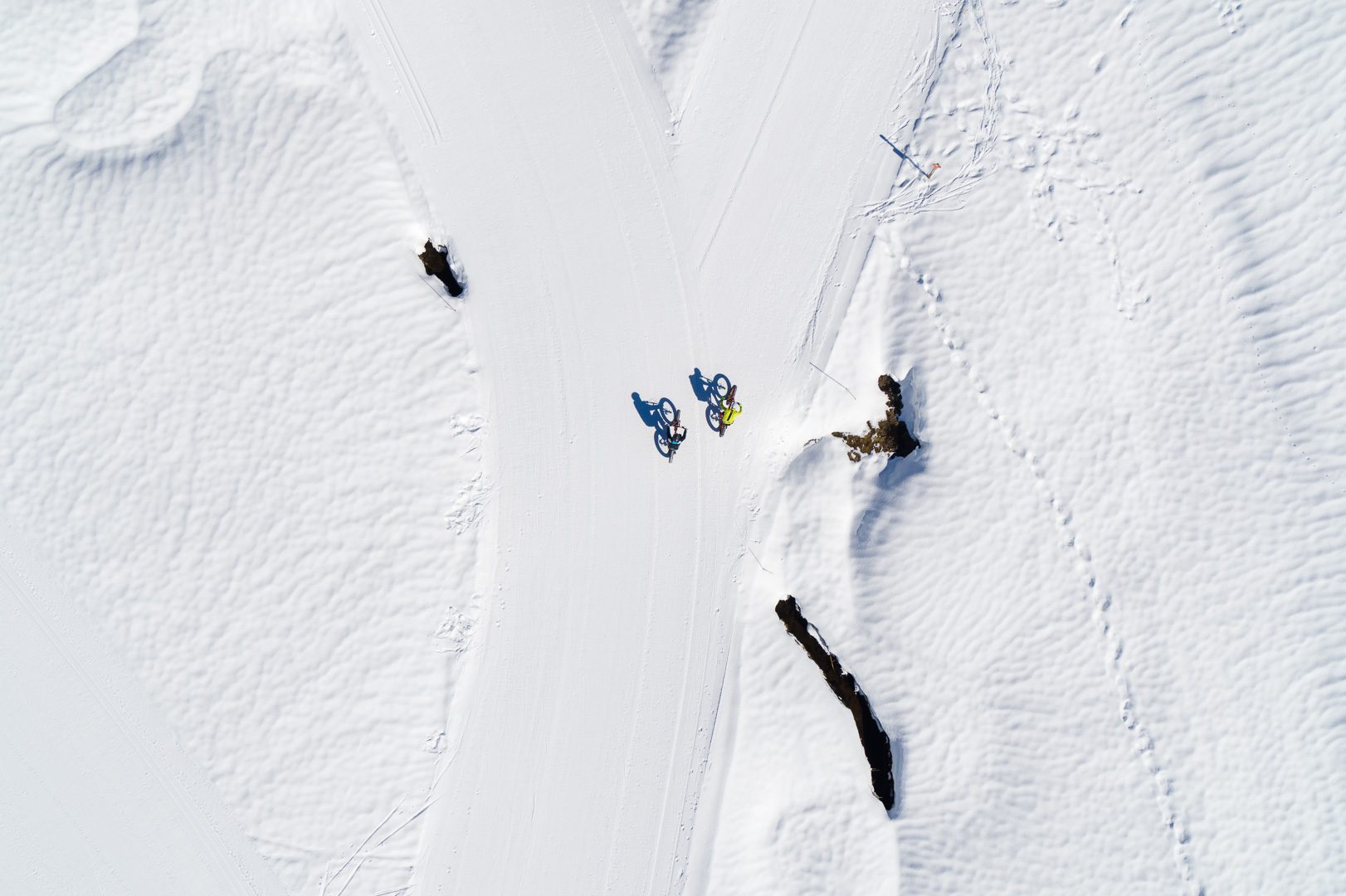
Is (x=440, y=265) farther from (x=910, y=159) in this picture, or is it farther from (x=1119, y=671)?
(x=1119, y=671)

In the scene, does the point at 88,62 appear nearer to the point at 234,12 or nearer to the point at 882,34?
the point at 234,12

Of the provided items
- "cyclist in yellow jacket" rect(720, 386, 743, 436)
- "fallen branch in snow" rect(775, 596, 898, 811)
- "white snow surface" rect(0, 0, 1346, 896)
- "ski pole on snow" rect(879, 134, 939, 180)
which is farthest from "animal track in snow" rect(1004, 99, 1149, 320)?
"fallen branch in snow" rect(775, 596, 898, 811)

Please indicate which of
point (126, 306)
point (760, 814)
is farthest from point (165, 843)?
point (760, 814)

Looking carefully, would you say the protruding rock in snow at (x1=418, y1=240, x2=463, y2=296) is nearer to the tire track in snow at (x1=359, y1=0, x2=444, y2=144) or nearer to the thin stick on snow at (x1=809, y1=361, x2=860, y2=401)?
the tire track in snow at (x1=359, y1=0, x2=444, y2=144)

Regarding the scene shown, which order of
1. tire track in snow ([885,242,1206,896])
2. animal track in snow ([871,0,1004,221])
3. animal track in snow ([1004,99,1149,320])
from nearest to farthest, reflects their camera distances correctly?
tire track in snow ([885,242,1206,896]) → animal track in snow ([1004,99,1149,320]) → animal track in snow ([871,0,1004,221])

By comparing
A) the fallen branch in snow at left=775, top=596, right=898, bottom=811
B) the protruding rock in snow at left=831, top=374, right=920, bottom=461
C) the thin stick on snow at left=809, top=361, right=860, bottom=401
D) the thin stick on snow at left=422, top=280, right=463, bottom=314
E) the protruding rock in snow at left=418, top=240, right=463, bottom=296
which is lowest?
the fallen branch in snow at left=775, top=596, right=898, bottom=811

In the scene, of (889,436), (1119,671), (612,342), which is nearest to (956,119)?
(889,436)

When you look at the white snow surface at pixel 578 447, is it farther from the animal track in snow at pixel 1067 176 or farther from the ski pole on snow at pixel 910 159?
the ski pole on snow at pixel 910 159

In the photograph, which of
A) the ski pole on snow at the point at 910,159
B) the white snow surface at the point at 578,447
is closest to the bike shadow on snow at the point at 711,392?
the white snow surface at the point at 578,447
